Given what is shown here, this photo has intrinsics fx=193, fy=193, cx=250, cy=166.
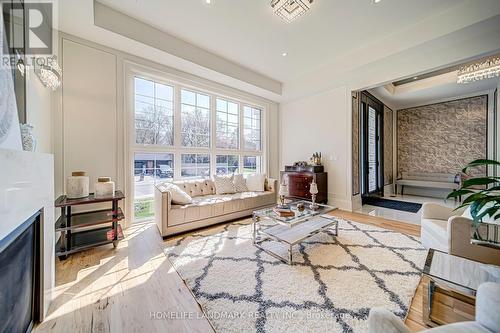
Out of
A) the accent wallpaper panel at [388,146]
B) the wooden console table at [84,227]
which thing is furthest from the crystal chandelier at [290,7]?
the accent wallpaper panel at [388,146]

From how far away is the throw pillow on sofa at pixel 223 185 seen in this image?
3.90 meters

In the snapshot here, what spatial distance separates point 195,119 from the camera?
418 cm

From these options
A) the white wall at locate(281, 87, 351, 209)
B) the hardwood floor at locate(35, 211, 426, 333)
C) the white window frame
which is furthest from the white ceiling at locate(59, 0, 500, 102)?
the hardwood floor at locate(35, 211, 426, 333)

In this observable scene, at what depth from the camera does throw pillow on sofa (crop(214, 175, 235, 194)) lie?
390 centimetres

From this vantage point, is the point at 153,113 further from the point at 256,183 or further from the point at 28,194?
the point at 28,194

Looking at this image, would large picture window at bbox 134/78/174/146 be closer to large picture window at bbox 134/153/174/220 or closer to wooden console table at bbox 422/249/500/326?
large picture window at bbox 134/153/174/220

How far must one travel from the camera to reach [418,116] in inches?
242

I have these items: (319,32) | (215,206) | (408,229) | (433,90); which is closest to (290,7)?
(319,32)

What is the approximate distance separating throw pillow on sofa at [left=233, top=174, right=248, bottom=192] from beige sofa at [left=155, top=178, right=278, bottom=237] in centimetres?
31

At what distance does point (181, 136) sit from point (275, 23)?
258 centimetres


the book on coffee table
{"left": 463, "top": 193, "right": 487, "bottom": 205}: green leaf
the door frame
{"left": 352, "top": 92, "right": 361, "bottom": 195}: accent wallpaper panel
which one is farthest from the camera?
the door frame

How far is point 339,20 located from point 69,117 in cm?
413

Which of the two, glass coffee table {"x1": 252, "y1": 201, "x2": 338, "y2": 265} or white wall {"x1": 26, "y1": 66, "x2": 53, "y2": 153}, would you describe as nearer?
white wall {"x1": 26, "y1": 66, "x2": 53, "y2": 153}

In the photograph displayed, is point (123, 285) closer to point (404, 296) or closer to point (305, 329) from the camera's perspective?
point (305, 329)
